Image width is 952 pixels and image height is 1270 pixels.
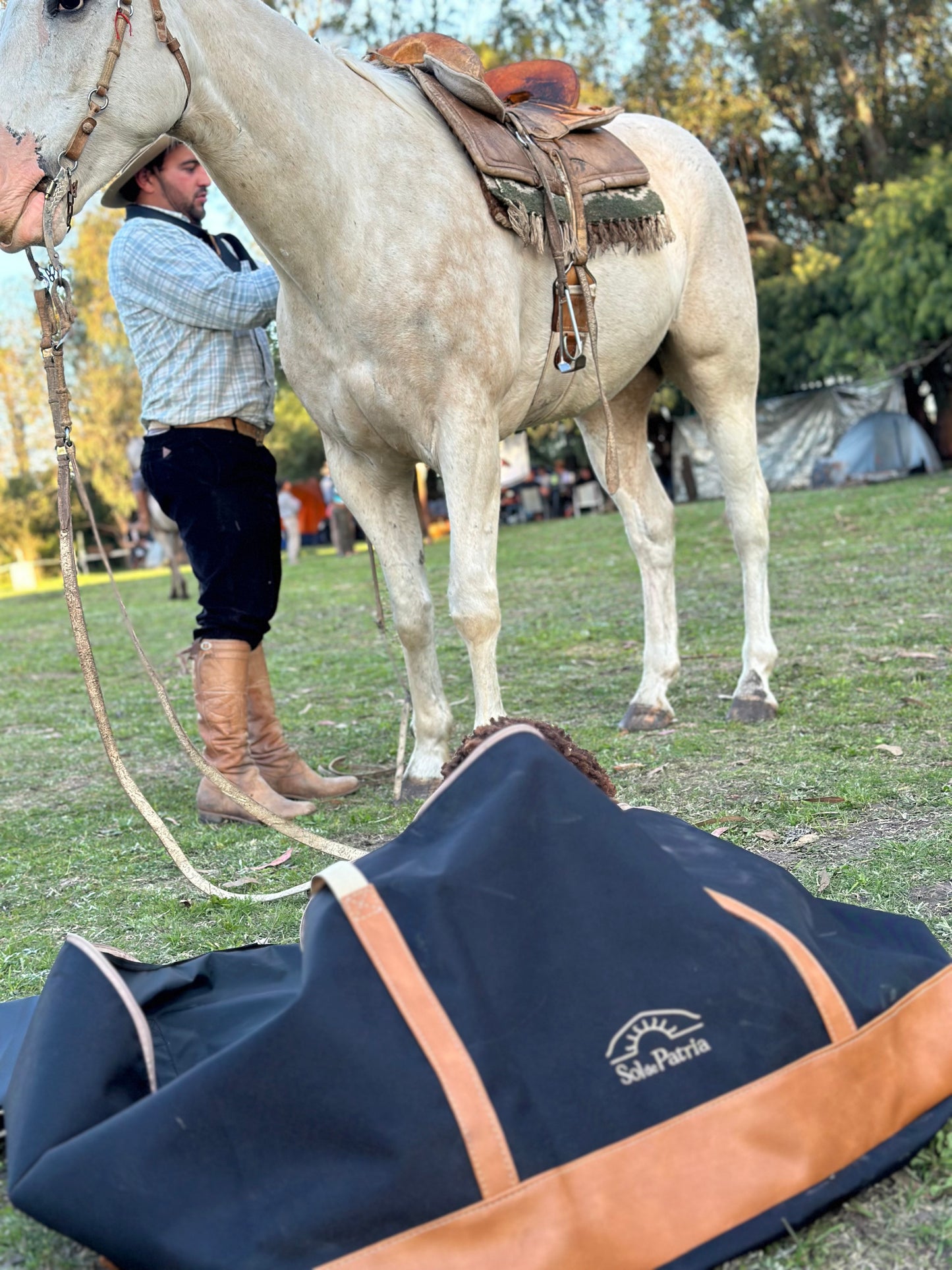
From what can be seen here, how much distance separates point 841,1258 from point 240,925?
1708mm

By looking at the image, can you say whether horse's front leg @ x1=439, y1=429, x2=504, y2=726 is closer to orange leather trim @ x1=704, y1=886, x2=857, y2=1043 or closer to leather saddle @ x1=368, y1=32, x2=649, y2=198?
leather saddle @ x1=368, y1=32, x2=649, y2=198

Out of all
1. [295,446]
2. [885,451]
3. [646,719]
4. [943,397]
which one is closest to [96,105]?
[646,719]

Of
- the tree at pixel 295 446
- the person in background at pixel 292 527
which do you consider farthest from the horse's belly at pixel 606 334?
the tree at pixel 295 446

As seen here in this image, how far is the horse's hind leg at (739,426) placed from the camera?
15.9 feet

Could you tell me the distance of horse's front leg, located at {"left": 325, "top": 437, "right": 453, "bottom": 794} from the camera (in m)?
4.00

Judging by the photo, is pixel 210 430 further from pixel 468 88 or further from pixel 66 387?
pixel 468 88

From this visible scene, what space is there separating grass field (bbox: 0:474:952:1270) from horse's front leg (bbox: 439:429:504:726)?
0.57m

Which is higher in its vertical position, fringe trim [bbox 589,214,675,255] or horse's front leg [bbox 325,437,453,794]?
fringe trim [bbox 589,214,675,255]

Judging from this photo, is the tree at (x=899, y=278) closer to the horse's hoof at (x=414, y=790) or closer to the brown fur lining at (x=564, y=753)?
the horse's hoof at (x=414, y=790)

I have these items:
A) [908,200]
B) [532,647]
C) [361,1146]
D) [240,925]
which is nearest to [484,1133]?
[361,1146]

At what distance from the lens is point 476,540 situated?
12.0ft

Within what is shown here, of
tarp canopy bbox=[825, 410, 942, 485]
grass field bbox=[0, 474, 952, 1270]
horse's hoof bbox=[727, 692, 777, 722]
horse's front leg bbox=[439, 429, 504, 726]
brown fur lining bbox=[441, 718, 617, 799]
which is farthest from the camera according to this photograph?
tarp canopy bbox=[825, 410, 942, 485]

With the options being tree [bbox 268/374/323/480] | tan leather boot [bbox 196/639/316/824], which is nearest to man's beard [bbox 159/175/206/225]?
tan leather boot [bbox 196/639/316/824]

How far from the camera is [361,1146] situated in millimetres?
1448
